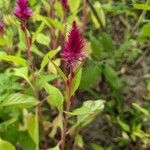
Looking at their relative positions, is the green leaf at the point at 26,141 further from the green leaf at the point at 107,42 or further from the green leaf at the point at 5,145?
the green leaf at the point at 107,42

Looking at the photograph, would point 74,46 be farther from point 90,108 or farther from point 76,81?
point 90,108

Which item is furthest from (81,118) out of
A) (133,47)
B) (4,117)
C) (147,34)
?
(133,47)

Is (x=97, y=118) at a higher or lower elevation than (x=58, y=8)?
lower

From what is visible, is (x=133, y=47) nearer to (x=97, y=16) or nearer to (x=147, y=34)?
(x=97, y=16)

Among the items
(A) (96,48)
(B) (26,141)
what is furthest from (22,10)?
(A) (96,48)


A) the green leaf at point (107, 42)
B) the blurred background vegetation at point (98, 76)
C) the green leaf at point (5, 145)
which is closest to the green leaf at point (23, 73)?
Answer: the blurred background vegetation at point (98, 76)

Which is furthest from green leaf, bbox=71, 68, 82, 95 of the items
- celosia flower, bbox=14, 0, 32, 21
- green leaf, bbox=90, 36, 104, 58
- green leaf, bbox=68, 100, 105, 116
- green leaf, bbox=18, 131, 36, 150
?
green leaf, bbox=90, 36, 104, 58

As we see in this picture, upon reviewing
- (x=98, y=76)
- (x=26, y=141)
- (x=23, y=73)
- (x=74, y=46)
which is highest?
(x=74, y=46)

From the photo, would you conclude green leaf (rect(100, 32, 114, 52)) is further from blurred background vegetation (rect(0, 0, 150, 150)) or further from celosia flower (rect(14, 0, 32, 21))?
celosia flower (rect(14, 0, 32, 21))
